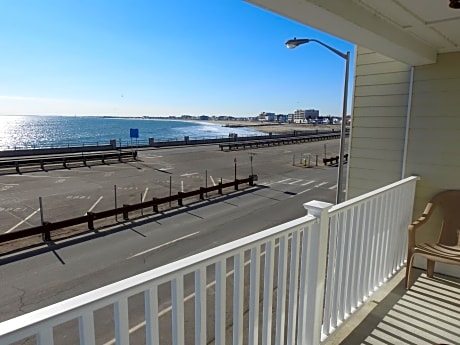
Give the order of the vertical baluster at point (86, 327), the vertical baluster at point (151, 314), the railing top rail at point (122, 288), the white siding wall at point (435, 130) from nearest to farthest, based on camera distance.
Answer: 1. the railing top rail at point (122, 288)
2. the vertical baluster at point (86, 327)
3. the vertical baluster at point (151, 314)
4. the white siding wall at point (435, 130)

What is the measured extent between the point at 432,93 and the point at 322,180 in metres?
14.4

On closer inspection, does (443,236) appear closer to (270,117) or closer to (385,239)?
(385,239)

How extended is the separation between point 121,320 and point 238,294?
64cm

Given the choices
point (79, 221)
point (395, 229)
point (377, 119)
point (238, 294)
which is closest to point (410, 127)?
point (377, 119)

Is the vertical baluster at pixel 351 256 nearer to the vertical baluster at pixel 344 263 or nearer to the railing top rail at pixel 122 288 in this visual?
the vertical baluster at pixel 344 263

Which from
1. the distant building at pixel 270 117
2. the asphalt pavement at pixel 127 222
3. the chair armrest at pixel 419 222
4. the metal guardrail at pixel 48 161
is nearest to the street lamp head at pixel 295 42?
the asphalt pavement at pixel 127 222

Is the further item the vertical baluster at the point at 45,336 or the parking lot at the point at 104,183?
the parking lot at the point at 104,183

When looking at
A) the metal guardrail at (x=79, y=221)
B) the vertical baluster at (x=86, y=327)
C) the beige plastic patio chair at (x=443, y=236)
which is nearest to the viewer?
the vertical baluster at (x=86, y=327)

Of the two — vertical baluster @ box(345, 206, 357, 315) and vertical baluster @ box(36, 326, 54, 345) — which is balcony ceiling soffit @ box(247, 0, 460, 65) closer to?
vertical baluster @ box(345, 206, 357, 315)

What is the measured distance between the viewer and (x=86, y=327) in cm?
106

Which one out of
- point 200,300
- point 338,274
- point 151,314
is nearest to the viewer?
point 151,314

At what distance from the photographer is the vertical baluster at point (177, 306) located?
131cm

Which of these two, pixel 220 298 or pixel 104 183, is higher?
pixel 220 298

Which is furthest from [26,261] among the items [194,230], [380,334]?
[380,334]
